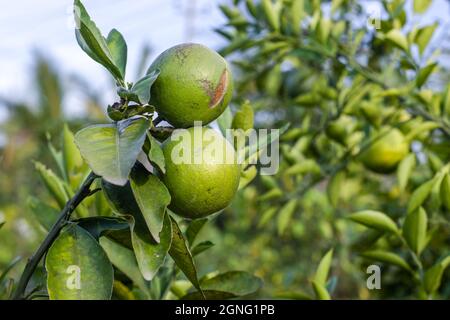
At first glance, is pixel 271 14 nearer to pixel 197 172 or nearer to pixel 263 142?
pixel 263 142

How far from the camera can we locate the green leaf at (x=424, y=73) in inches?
47.1

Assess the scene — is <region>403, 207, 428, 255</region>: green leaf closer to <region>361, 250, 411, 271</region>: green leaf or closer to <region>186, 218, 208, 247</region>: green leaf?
<region>361, 250, 411, 271</region>: green leaf

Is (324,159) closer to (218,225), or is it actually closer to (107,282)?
(107,282)

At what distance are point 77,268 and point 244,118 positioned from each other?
0.32 meters

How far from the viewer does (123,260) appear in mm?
864

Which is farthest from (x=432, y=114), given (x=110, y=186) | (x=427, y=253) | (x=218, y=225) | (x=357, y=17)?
(x=218, y=225)

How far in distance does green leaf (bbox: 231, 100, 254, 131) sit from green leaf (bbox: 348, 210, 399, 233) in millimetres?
281

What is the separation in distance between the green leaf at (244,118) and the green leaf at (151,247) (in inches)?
9.9

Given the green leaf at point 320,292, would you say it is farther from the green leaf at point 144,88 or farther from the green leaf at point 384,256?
the green leaf at point 144,88

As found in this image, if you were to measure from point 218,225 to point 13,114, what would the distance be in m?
3.02

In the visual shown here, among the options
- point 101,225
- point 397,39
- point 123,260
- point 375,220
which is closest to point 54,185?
point 123,260

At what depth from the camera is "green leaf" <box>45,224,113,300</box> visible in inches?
23.9

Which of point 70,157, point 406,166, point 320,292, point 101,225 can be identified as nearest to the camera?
point 101,225

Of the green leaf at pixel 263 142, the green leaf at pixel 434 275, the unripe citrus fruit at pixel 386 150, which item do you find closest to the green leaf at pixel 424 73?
the unripe citrus fruit at pixel 386 150
